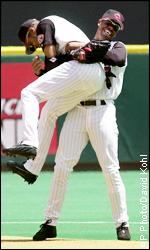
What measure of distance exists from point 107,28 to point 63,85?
1.89 ft

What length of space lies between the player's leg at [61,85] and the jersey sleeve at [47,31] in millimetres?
190

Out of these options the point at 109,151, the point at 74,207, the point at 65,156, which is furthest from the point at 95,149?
the point at 74,207

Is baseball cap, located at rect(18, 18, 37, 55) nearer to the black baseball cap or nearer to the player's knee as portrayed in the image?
the black baseball cap

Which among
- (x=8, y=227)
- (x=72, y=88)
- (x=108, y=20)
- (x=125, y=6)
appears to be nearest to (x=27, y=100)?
(x=72, y=88)

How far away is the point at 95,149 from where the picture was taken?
280 inches

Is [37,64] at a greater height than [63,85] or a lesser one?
greater

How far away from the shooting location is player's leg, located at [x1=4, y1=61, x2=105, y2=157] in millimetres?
6629

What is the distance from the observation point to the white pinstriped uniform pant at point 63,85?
665 centimetres

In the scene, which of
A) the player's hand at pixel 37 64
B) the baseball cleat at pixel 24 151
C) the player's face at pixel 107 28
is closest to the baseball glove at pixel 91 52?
the player's face at pixel 107 28

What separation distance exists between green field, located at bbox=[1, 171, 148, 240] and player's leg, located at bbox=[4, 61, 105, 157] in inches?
51.9

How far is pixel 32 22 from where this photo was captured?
711cm

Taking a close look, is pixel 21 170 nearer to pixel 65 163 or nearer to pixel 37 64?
pixel 65 163

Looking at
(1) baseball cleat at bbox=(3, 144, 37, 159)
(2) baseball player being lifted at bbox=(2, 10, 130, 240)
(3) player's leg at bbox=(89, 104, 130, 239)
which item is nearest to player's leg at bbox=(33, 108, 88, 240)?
(2) baseball player being lifted at bbox=(2, 10, 130, 240)

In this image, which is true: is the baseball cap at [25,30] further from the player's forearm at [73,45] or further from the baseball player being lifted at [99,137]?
the player's forearm at [73,45]
